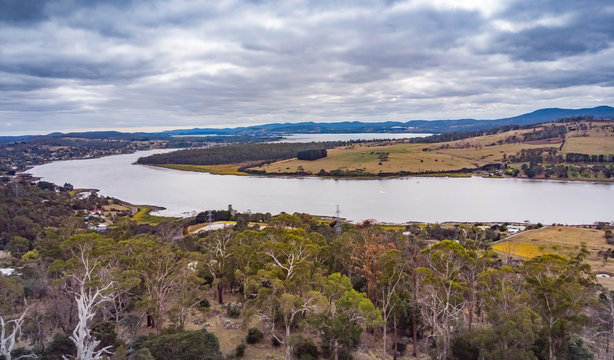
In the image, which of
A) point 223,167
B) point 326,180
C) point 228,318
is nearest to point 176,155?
point 223,167

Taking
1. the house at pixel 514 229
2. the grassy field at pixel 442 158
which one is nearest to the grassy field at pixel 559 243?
the house at pixel 514 229

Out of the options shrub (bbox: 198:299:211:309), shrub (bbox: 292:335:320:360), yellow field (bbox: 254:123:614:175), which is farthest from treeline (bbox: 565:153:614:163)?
shrub (bbox: 198:299:211:309)

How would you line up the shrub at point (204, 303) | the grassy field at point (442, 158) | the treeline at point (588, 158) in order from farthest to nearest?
the grassy field at point (442, 158) → the treeline at point (588, 158) → the shrub at point (204, 303)

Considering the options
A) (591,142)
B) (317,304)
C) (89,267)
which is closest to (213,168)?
(89,267)

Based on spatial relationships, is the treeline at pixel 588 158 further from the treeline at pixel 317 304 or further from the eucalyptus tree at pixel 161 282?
the eucalyptus tree at pixel 161 282

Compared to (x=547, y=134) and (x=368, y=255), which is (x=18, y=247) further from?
(x=547, y=134)

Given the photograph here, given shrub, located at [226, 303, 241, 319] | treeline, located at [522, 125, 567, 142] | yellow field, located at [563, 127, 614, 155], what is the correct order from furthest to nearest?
treeline, located at [522, 125, 567, 142] → yellow field, located at [563, 127, 614, 155] → shrub, located at [226, 303, 241, 319]

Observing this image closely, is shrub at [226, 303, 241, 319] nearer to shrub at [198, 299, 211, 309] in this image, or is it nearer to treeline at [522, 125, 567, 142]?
shrub at [198, 299, 211, 309]
